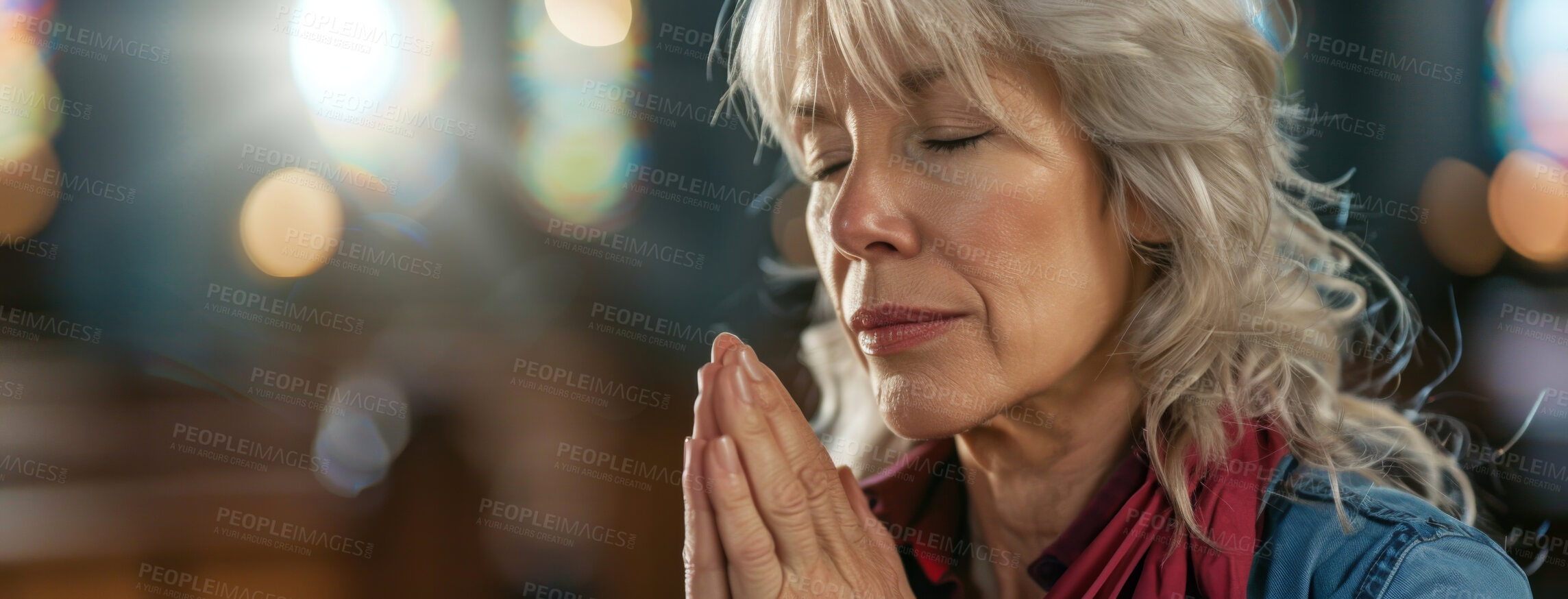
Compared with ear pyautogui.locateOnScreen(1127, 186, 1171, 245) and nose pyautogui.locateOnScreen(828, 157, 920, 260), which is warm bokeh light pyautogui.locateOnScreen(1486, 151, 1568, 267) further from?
nose pyautogui.locateOnScreen(828, 157, 920, 260)

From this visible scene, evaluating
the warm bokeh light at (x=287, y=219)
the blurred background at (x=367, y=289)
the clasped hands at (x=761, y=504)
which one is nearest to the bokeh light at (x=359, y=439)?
the blurred background at (x=367, y=289)

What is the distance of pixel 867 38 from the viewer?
1015 millimetres

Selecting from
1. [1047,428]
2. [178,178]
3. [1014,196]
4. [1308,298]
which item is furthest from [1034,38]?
[178,178]

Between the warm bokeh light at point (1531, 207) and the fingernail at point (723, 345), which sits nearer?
the fingernail at point (723, 345)

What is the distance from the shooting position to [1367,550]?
3.19 ft

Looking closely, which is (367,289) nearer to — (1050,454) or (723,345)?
(723,345)

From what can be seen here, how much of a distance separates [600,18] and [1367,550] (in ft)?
10.1

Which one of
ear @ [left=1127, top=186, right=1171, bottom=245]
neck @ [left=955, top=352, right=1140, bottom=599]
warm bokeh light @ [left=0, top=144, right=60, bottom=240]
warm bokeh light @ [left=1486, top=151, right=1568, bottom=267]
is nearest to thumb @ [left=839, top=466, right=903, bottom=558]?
neck @ [left=955, top=352, right=1140, bottom=599]

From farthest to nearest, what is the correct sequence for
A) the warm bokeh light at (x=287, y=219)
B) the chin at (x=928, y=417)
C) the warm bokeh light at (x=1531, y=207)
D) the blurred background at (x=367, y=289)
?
the warm bokeh light at (x=287, y=219) → the blurred background at (x=367, y=289) → the warm bokeh light at (x=1531, y=207) → the chin at (x=928, y=417)

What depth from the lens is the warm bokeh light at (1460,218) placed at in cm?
222

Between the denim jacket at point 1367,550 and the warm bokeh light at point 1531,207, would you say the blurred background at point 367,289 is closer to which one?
the denim jacket at point 1367,550

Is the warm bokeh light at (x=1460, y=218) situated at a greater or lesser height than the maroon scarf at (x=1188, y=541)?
greater

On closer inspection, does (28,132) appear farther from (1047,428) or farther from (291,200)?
(1047,428)

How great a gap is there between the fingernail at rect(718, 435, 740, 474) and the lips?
239mm
